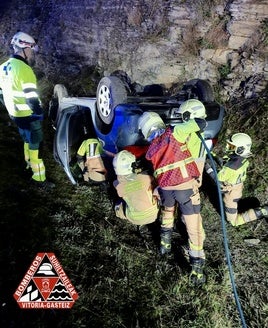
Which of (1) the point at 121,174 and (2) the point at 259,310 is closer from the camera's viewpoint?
(2) the point at 259,310

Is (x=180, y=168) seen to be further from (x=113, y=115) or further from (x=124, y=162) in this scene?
(x=113, y=115)

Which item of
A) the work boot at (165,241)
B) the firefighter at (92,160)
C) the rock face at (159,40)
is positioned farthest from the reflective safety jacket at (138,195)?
the rock face at (159,40)

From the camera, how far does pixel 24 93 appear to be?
457 cm

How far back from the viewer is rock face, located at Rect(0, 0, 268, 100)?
244 inches

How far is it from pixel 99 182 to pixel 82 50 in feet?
16.5

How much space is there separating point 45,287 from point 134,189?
1411 mm

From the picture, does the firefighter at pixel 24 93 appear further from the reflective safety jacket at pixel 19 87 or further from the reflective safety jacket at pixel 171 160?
the reflective safety jacket at pixel 171 160

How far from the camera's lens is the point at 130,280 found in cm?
344

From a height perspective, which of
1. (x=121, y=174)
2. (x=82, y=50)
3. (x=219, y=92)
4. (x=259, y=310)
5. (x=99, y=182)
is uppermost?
(x=82, y=50)

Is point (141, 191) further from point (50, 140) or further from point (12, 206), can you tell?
point (50, 140)

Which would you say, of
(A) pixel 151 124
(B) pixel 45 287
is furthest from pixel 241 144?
(B) pixel 45 287

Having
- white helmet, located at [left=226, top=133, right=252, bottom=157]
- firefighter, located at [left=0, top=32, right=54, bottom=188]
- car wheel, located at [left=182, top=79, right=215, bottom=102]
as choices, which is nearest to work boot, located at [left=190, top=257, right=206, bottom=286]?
white helmet, located at [left=226, top=133, right=252, bottom=157]

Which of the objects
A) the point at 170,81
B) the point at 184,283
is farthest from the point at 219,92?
the point at 184,283

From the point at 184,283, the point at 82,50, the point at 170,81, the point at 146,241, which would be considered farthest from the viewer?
the point at 82,50
